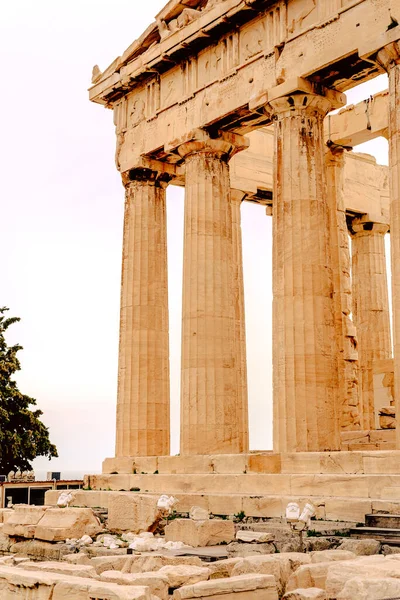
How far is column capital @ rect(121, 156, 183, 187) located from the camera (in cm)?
3073

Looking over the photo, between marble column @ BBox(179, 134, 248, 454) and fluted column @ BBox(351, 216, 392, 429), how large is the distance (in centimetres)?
915

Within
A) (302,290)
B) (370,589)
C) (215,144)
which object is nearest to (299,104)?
(215,144)

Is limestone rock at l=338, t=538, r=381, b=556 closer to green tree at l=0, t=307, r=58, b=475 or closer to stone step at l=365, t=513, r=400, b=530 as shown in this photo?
stone step at l=365, t=513, r=400, b=530

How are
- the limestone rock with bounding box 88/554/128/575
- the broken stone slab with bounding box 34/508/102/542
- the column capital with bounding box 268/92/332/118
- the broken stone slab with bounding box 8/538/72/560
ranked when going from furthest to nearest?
the column capital with bounding box 268/92/332/118
the broken stone slab with bounding box 34/508/102/542
the broken stone slab with bounding box 8/538/72/560
the limestone rock with bounding box 88/554/128/575

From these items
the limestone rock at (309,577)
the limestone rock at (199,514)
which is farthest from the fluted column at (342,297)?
the limestone rock at (309,577)

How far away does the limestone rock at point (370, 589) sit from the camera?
10242 millimetres

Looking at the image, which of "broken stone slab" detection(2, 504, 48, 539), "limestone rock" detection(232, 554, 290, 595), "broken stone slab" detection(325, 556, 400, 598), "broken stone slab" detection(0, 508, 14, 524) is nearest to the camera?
"broken stone slab" detection(325, 556, 400, 598)

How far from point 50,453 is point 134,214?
25.9 m

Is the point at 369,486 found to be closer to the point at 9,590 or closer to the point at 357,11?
the point at 9,590

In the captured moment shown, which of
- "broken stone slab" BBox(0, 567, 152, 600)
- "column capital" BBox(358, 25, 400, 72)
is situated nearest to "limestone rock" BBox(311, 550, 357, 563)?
"broken stone slab" BBox(0, 567, 152, 600)

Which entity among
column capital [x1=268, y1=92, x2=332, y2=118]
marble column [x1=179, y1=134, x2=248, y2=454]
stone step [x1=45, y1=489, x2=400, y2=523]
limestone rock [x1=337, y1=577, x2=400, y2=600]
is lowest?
limestone rock [x1=337, y1=577, x2=400, y2=600]

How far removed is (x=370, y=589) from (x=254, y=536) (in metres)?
6.56

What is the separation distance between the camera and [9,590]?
1307 cm

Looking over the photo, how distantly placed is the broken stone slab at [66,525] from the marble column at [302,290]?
18.2ft
